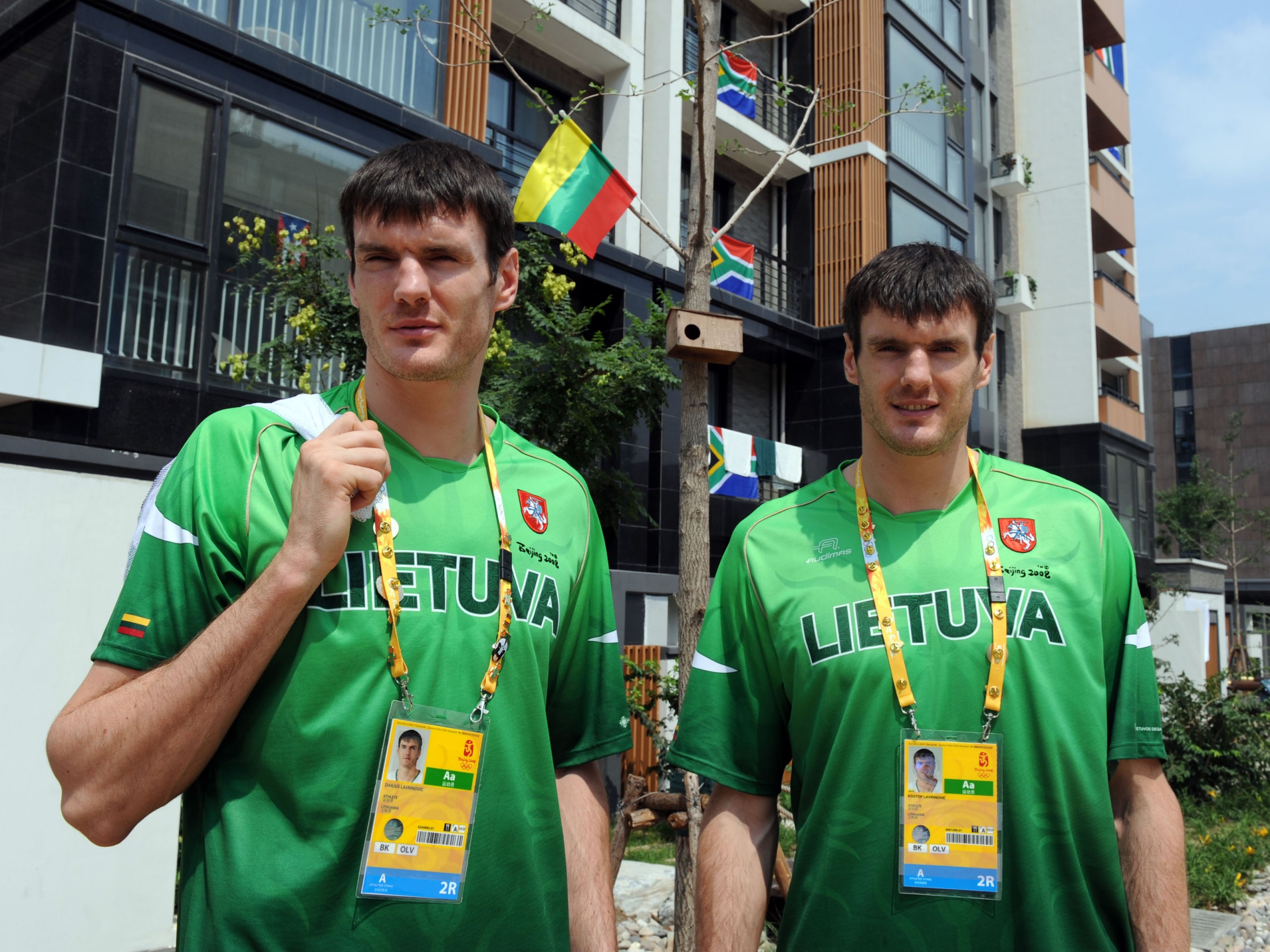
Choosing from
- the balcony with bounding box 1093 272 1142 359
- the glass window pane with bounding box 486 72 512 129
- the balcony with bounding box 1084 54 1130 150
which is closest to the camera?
the glass window pane with bounding box 486 72 512 129

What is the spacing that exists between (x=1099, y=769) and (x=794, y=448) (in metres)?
16.1

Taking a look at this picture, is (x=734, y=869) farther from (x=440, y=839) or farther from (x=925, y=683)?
(x=440, y=839)

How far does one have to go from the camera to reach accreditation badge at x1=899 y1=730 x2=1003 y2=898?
7.18ft

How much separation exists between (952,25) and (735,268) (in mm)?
10382

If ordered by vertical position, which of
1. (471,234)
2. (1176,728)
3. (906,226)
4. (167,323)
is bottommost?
(1176,728)

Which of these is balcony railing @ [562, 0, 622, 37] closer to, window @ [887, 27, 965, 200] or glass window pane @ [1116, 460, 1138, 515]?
window @ [887, 27, 965, 200]

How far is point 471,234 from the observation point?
7.22ft

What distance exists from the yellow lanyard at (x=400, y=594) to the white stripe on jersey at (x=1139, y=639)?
1.45 metres

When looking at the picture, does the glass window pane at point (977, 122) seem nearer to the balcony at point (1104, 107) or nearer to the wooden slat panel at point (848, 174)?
the balcony at point (1104, 107)

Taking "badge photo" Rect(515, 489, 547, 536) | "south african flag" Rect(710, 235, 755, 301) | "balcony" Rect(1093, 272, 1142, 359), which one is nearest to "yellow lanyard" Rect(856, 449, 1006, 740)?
"badge photo" Rect(515, 489, 547, 536)

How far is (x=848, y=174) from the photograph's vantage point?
19.4 m

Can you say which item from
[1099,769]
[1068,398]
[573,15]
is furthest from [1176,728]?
[1068,398]

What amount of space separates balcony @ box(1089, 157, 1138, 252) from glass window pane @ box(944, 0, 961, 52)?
651 cm

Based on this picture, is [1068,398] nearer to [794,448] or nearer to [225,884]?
[794,448]
